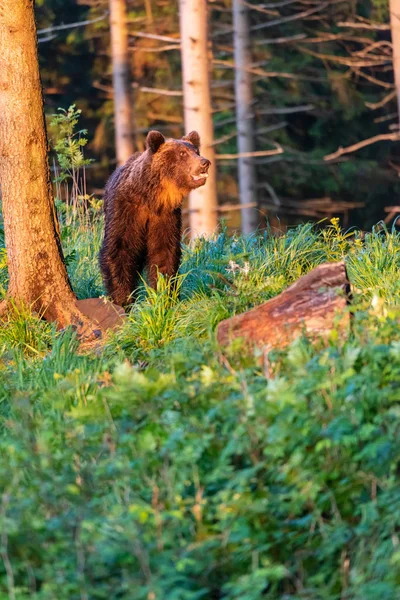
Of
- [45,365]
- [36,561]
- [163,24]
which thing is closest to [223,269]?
[45,365]

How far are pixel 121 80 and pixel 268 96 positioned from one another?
24.2 ft

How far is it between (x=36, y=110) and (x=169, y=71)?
1972cm

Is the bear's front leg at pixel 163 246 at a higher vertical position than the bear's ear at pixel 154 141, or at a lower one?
lower

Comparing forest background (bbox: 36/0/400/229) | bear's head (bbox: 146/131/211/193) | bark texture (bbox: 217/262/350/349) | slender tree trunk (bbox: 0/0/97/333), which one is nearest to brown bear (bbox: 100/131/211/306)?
bear's head (bbox: 146/131/211/193)

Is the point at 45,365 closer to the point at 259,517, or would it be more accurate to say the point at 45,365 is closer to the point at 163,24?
the point at 259,517

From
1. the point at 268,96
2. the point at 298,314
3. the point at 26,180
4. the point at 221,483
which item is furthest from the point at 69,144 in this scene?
the point at 268,96

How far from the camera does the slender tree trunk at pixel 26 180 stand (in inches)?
295

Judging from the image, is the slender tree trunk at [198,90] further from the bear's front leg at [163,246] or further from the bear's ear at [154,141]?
the bear's front leg at [163,246]

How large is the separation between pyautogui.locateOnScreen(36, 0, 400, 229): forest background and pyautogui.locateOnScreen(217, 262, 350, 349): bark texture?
66.2 ft

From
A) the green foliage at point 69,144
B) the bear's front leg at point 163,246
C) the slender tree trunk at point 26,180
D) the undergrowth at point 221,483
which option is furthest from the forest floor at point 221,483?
the green foliage at point 69,144

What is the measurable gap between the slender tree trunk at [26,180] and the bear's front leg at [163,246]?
94cm

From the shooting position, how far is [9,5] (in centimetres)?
748

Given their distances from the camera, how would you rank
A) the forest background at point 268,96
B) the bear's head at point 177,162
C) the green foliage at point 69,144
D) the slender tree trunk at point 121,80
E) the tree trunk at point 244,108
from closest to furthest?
1. the bear's head at point 177,162
2. the green foliage at point 69,144
3. the tree trunk at point 244,108
4. the slender tree trunk at point 121,80
5. the forest background at point 268,96

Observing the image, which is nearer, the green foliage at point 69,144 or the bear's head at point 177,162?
the bear's head at point 177,162
